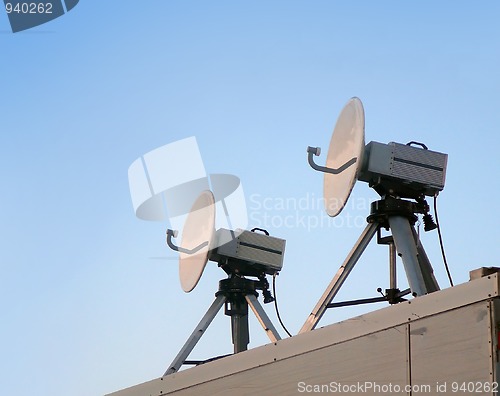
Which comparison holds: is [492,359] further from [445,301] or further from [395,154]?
[395,154]

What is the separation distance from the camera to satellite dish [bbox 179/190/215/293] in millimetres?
13281

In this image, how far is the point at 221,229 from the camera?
1345 centimetres

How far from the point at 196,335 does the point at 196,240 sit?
128 centimetres

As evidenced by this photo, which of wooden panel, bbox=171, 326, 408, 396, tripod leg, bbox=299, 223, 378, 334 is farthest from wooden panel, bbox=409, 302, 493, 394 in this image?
tripod leg, bbox=299, 223, 378, 334

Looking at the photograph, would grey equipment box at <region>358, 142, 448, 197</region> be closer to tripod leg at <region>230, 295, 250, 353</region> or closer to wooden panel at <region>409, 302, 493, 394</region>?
tripod leg at <region>230, 295, 250, 353</region>

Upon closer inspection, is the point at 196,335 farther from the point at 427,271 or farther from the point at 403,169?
the point at 403,169

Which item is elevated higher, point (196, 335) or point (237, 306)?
point (237, 306)

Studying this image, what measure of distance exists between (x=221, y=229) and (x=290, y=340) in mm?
5666

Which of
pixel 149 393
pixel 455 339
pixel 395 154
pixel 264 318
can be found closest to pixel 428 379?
pixel 455 339

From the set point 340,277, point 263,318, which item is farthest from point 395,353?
point 263,318

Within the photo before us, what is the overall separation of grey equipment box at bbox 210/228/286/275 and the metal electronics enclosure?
198 inches

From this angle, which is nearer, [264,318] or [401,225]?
[401,225]

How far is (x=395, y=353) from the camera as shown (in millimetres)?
6914

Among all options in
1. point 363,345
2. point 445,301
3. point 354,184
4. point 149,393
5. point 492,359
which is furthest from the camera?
point 354,184
